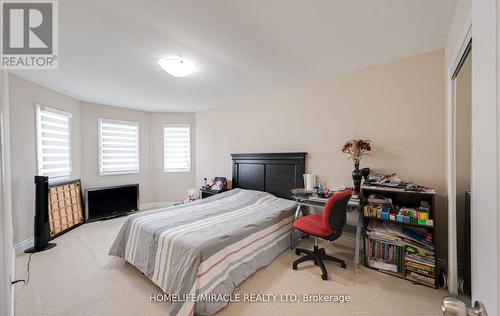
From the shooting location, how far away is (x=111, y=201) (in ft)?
13.8

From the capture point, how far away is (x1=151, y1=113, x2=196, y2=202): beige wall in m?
4.97

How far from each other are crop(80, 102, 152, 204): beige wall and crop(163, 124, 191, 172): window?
1.41 feet

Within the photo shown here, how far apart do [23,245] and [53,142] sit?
1578 mm

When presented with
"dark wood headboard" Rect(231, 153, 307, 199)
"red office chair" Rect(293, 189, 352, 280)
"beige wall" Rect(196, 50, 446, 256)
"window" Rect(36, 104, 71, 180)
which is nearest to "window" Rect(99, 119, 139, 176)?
"window" Rect(36, 104, 71, 180)

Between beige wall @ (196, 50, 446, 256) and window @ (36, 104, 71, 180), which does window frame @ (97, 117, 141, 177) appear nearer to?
window @ (36, 104, 71, 180)

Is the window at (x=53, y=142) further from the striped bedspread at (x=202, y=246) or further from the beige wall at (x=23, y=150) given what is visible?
the striped bedspread at (x=202, y=246)

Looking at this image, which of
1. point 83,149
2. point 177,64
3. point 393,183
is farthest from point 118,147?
point 393,183

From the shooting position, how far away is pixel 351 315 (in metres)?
1.60

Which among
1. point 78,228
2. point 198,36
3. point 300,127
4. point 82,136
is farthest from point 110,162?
point 300,127

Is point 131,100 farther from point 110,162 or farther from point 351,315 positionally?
point 351,315

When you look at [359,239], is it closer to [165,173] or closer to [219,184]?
[219,184]

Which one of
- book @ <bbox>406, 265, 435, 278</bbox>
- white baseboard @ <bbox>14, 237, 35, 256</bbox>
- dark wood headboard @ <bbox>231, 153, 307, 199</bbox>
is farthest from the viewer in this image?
dark wood headboard @ <bbox>231, 153, 307, 199</bbox>

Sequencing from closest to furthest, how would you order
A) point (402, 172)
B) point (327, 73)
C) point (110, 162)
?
point (402, 172) → point (327, 73) → point (110, 162)

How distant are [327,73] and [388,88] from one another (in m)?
0.78
